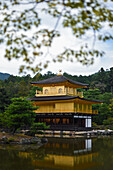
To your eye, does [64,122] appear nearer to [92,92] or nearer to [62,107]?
[62,107]

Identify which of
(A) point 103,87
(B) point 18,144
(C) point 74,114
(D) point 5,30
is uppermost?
Result: (A) point 103,87

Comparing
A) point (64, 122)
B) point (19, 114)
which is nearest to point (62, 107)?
point (64, 122)

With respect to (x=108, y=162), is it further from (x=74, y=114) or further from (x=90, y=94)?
(x=90, y=94)

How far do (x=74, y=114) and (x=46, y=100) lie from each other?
15.2 feet

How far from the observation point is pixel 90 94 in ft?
186

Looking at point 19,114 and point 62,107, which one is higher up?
point 62,107

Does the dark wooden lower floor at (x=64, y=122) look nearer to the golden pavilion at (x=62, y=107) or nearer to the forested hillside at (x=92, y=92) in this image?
the golden pavilion at (x=62, y=107)

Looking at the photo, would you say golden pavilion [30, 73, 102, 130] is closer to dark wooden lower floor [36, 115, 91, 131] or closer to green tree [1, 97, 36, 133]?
dark wooden lower floor [36, 115, 91, 131]

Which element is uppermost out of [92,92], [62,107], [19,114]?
Answer: [92,92]

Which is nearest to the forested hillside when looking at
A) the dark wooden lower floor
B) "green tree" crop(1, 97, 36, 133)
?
"green tree" crop(1, 97, 36, 133)

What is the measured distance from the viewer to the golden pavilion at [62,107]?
1372 inches

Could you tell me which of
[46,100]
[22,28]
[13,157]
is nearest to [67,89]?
[46,100]

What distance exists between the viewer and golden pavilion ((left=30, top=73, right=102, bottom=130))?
34.8 meters

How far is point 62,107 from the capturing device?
36.1m
